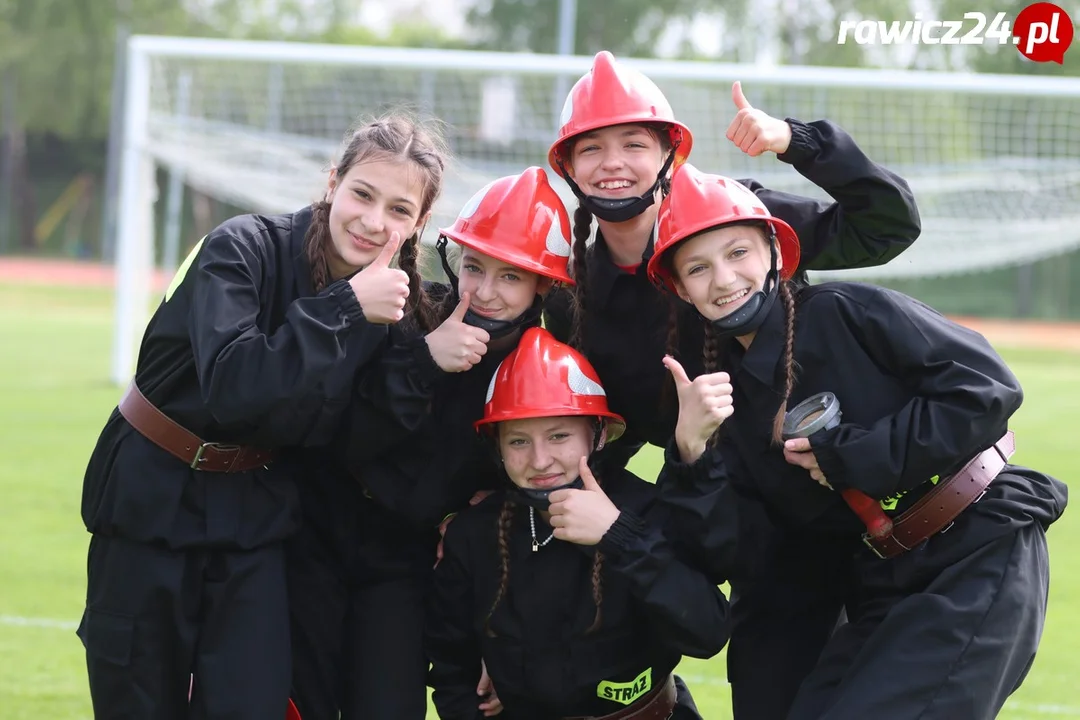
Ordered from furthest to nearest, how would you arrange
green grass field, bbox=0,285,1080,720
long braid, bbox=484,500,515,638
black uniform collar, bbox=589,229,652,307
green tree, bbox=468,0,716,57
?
1. green tree, bbox=468,0,716,57
2. green grass field, bbox=0,285,1080,720
3. black uniform collar, bbox=589,229,652,307
4. long braid, bbox=484,500,515,638

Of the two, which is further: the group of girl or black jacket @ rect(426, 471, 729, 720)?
black jacket @ rect(426, 471, 729, 720)

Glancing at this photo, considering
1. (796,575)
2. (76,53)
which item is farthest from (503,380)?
(76,53)

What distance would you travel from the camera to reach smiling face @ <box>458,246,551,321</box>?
4031 millimetres

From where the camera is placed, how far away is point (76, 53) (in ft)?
147

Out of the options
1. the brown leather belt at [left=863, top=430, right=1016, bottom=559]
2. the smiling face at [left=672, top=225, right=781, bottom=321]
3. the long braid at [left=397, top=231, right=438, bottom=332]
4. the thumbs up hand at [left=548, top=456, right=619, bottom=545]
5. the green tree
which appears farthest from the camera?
the green tree

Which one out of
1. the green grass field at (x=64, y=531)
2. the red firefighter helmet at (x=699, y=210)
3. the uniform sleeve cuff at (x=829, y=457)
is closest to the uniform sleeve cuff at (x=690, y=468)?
the uniform sleeve cuff at (x=829, y=457)

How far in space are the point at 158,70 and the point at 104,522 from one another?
11.7 metres

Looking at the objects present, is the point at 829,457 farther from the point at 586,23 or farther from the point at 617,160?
the point at 586,23

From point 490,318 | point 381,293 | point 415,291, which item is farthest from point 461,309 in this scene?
point 381,293

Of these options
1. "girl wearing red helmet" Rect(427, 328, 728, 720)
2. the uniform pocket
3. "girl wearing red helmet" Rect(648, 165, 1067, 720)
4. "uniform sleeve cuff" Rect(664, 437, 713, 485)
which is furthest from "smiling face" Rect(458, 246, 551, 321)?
the uniform pocket

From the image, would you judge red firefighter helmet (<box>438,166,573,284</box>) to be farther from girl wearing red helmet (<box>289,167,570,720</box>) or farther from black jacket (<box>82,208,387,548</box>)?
black jacket (<box>82,208,387,548</box>)

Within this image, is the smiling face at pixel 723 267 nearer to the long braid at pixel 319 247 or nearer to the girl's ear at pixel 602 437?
the girl's ear at pixel 602 437

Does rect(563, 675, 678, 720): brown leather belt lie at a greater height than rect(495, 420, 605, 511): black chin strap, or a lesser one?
lesser

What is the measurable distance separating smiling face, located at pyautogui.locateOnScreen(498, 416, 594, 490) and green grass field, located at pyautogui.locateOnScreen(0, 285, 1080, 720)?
180cm
